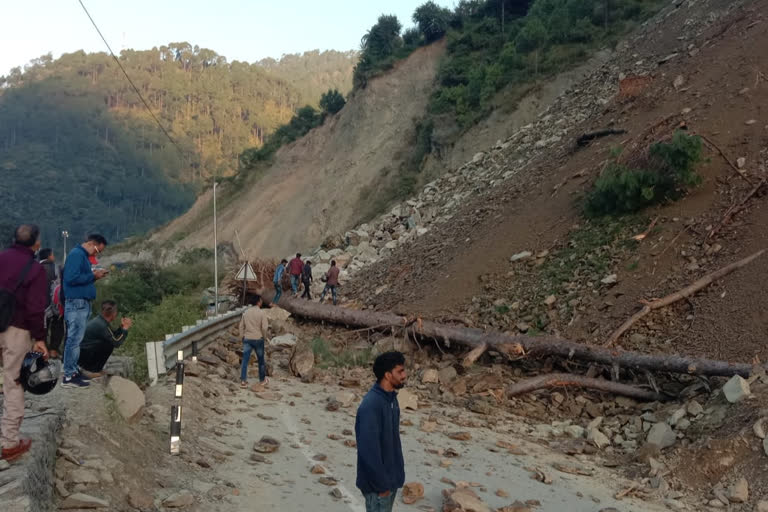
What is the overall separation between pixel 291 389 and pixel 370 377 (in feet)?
4.88

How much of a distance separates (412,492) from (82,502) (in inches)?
110

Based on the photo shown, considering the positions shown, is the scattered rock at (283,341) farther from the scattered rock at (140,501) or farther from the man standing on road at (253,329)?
the scattered rock at (140,501)

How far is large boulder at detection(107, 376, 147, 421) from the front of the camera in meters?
6.51

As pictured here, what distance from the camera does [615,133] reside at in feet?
57.3

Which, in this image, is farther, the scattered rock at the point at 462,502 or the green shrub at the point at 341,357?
the green shrub at the point at 341,357

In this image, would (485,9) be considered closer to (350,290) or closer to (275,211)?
(275,211)

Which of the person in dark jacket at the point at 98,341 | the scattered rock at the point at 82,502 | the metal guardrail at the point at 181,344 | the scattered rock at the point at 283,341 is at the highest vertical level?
the person in dark jacket at the point at 98,341

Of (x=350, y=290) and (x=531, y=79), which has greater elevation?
(x=531, y=79)

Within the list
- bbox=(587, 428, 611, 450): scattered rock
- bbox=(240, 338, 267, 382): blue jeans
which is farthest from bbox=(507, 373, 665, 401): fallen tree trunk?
bbox=(240, 338, 267, 382): blue jeans

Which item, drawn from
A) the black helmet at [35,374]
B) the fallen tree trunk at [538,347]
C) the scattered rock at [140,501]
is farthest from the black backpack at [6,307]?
the fallen tree trunk at [538,347]

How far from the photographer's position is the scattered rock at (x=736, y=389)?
7.59 meters

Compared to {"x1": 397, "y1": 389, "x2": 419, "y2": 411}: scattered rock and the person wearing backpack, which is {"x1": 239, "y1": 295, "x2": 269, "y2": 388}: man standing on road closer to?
{"x1": 397, "y1": 389, "x2": 419, "y2": 411}: scattered rock

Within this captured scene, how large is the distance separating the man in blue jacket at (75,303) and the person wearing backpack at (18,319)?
2326mm

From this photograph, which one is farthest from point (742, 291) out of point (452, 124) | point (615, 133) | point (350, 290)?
point (452, 124)
